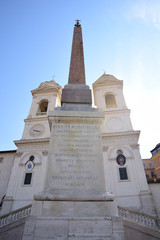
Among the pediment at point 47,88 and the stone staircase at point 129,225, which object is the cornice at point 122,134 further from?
the pediment at point 47,88

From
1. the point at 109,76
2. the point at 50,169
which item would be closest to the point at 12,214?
the point at 50,169

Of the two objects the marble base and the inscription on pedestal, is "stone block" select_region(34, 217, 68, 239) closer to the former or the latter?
the marble base

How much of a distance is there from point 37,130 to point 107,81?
1397 cm

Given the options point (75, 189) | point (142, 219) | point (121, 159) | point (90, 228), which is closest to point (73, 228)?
point (90, 228)

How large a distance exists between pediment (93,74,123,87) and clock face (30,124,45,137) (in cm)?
1132

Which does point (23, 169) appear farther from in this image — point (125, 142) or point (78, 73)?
point (78, 73)

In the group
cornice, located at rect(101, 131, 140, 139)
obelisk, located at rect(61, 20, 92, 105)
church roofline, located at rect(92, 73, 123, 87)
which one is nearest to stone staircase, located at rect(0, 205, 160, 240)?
obelisk, located at rect(61, 20, 92, 105)

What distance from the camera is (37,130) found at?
21.8m

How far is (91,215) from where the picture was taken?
308cm

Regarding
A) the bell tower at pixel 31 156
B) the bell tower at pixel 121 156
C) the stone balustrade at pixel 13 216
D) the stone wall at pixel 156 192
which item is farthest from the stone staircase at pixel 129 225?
the stone wall at pixel 156 192

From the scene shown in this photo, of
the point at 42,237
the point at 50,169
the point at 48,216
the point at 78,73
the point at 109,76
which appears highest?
the point at 109,76

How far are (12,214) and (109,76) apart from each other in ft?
76.8

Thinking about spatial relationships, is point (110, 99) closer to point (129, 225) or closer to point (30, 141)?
point (30, 141)

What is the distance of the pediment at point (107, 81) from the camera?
25.3 m
